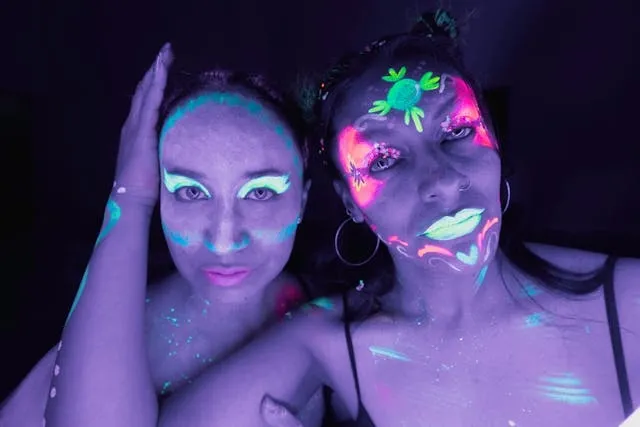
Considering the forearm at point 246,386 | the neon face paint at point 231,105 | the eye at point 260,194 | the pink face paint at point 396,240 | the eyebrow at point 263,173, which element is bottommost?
the forearm at point 246,386

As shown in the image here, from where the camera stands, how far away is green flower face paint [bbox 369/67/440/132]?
0.99m

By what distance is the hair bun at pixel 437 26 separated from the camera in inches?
43.7

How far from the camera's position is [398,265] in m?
1.10

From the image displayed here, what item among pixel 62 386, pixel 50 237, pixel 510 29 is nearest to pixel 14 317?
pixel 50 237

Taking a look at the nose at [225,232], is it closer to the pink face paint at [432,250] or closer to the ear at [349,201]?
the ear at [349,201]

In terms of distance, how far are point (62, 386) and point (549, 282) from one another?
0.93m

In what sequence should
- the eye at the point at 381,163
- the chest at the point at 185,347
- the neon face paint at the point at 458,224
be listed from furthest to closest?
1. the chest at the point at 185,347
2. the eye at the point at 381,163
3. the neon face paint at the point at 458,224

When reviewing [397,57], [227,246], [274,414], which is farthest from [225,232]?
[397,57]

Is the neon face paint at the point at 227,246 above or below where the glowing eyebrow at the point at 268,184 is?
below

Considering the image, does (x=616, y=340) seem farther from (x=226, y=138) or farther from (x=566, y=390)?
(x=226, y=138)

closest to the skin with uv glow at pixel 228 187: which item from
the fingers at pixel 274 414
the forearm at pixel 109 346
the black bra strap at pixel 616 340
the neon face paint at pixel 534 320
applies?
the forearm at pixel 109 346

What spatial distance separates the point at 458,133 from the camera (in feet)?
3.30

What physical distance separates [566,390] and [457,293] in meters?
0.25

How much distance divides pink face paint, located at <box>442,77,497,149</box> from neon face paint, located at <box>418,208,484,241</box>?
0.15 m
